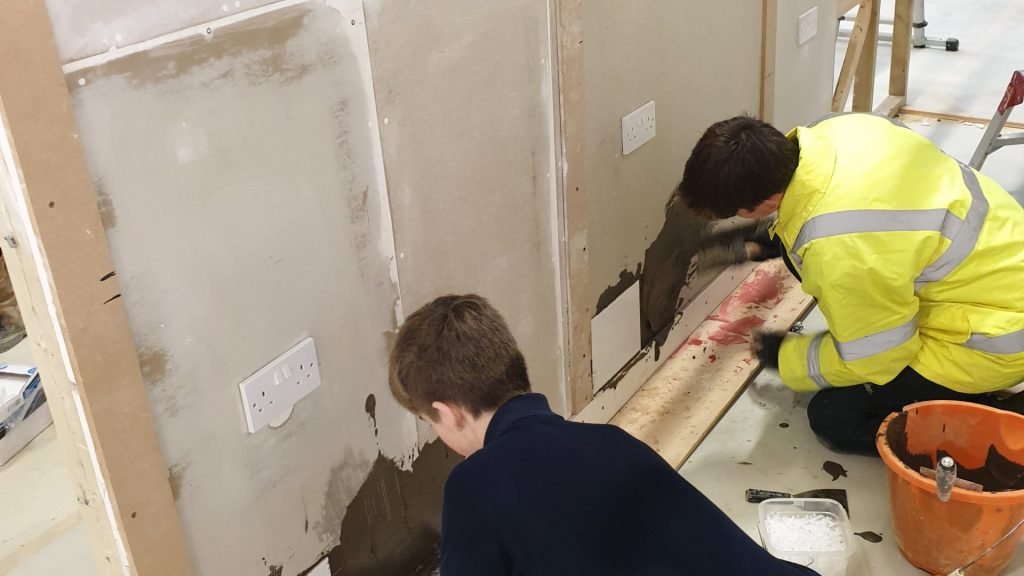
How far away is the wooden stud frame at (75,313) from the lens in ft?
3.69

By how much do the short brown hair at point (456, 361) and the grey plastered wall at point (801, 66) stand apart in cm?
203

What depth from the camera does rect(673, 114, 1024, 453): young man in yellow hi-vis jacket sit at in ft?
6.90

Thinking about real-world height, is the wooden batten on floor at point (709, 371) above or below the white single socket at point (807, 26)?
below

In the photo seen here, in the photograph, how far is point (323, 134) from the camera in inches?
61.8

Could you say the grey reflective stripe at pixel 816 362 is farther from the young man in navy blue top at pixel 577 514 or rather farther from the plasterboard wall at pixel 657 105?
the young man in navy blue top at pixel 577 514

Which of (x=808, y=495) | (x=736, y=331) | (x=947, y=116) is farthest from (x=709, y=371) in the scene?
(x=947, y=116)

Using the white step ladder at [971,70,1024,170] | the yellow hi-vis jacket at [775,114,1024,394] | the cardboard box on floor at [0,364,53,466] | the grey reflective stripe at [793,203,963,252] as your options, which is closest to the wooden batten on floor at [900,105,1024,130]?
the white step ladder at [971,70,1024,170]

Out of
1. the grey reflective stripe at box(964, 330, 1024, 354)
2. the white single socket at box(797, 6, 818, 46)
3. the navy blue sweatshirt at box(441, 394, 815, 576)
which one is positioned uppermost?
the white single socket at box(797, 6, 818, 46)

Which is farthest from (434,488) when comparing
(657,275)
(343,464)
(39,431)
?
(39,431)

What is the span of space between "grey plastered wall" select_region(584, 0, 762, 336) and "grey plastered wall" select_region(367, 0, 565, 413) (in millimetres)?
223

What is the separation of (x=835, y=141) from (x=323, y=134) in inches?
49.4

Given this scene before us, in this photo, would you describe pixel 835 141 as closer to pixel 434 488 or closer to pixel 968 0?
pixel 434 488

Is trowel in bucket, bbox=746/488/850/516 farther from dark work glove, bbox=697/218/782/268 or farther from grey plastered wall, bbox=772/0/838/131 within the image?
grey plastered wall, bbox=772/0/838/131

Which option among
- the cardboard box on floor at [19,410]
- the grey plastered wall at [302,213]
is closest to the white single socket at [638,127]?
the grey plastered wall at [302,213]
